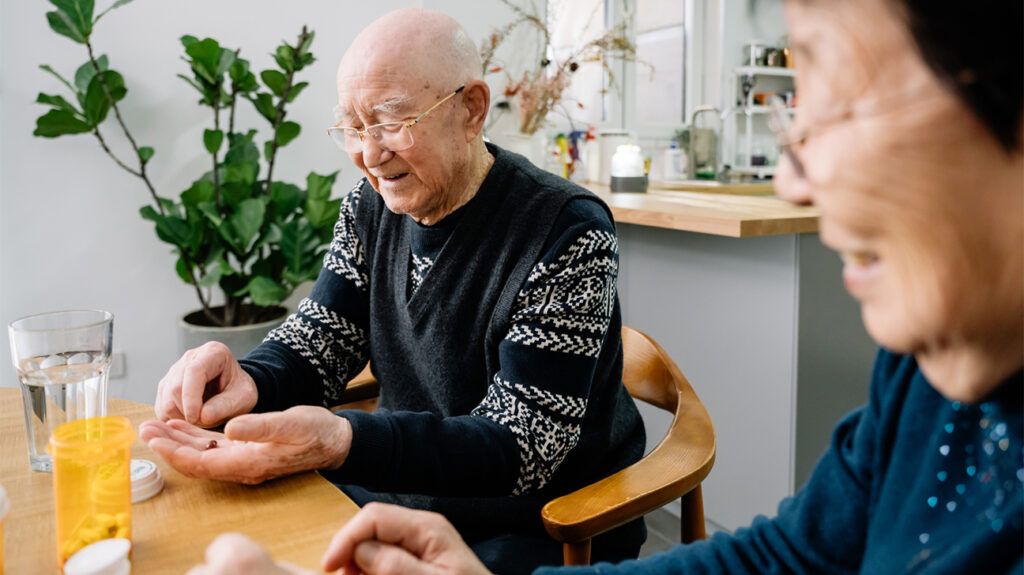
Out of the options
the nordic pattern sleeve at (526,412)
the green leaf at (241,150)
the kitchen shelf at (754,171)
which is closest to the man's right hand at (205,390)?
the nordic pattern sleeve at (526,412)

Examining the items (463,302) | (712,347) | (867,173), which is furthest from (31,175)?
(867,173)

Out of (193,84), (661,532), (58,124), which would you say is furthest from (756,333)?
(58,124)

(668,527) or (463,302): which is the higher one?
(463,302)

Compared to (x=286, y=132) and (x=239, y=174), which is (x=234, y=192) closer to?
(x=239, y=174)

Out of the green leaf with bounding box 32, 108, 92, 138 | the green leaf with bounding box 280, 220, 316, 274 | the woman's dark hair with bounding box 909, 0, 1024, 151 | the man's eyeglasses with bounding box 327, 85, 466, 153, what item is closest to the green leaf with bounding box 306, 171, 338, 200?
the green leaf with bounding box 280, 220, 316, 274

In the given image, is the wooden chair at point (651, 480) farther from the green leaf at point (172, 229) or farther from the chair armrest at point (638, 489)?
the green leaf at point (172, 229)

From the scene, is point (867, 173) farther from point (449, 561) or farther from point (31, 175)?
point (31, 175)

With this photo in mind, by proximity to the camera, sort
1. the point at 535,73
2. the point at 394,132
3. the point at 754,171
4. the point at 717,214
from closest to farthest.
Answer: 1. the point at 394,132
2. the point at 717,214
3. the point at 535,73
4. the point at 754,171

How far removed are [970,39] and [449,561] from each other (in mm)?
548

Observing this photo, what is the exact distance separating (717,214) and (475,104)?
1002mm

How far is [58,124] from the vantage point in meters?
2.42

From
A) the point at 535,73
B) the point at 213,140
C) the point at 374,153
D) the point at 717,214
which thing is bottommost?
the point at 717,214

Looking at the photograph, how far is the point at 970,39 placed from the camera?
1.34 feet

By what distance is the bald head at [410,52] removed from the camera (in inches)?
48.4
